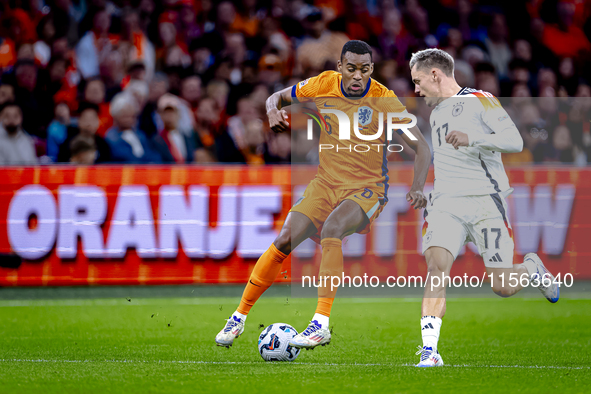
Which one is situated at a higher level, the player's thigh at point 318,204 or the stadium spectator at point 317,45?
the stadium spectator at point 317,45

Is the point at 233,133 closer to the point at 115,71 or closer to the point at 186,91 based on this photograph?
the point at 186,91

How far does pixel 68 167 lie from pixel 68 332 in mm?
2627

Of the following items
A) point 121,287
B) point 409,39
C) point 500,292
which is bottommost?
point 121,287

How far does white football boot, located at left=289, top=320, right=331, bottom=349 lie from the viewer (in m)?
5.18

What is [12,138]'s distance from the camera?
9.20 m

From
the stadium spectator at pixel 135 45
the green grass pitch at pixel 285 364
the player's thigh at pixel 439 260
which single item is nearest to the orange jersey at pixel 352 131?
the player's thigh at pixel 439 260

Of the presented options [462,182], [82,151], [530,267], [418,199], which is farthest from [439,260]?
[82,151]

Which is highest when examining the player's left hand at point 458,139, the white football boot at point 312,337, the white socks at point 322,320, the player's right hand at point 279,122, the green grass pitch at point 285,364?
the player's right hand at point 279,122

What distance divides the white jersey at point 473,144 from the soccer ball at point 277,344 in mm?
1326

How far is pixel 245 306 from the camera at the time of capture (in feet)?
18.6

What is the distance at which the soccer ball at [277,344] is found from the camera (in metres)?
5.27

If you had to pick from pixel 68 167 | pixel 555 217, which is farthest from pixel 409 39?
pixel 68 167

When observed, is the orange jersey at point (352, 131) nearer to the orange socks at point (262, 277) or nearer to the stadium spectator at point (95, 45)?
the orange socks at point (262, 277)

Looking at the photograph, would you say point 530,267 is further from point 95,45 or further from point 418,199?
point 95,45
